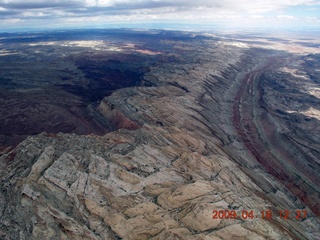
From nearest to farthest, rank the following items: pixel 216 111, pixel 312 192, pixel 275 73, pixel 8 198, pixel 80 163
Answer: pixel 8 198 < pixel 80 163 < pixel 312 192 < pixel 216 111 < pixel 275 73


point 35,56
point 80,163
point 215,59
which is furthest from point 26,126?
point 35,56

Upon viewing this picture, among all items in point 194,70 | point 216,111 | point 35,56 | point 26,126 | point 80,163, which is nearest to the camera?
point 80,163

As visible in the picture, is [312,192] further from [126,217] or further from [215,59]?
[215,59]

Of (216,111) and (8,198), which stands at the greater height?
(8,198)

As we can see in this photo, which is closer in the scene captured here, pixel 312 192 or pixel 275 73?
pixel 312 192
